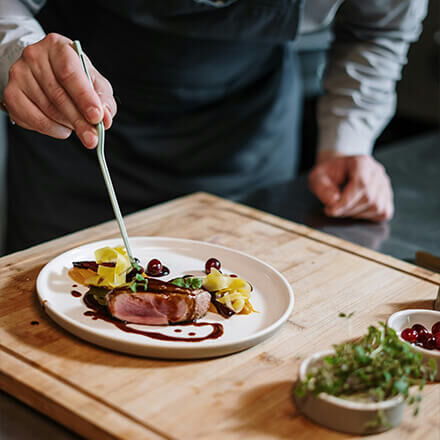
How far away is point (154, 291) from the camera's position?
101 cm

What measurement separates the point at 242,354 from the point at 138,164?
113 centimetres

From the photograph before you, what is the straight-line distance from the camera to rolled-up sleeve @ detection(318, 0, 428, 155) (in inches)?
73.9

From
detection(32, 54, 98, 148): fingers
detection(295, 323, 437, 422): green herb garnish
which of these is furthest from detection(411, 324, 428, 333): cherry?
detection(32, 54, 98, 148): fingers

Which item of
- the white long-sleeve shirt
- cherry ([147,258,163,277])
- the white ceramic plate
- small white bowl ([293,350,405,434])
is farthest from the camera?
the white long-sleeve shirt

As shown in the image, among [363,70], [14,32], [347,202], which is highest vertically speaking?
[14,32]

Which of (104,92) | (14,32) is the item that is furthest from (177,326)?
(14,32)

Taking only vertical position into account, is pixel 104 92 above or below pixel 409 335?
above

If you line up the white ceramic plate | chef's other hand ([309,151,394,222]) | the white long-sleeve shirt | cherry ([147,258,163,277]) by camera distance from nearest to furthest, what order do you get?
the white ceramic plate
cherry ([147,258,163,277])
chef's other hand ([309,151,394,222])
the white long-sleeve shirt

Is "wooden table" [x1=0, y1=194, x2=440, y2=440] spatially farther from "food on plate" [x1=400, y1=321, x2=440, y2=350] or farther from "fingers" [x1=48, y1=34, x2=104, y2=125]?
"fingers" [x1=48, y1=34, x2=104, y2=125]

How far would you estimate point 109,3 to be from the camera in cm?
165

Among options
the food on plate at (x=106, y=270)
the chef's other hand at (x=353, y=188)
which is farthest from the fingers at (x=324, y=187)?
the food on plate at (x=106, y=270)

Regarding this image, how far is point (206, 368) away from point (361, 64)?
1329 millimetres

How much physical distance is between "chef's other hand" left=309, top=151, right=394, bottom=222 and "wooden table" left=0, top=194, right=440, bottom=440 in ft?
1.13

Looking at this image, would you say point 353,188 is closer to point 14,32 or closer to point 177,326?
point 177,326
